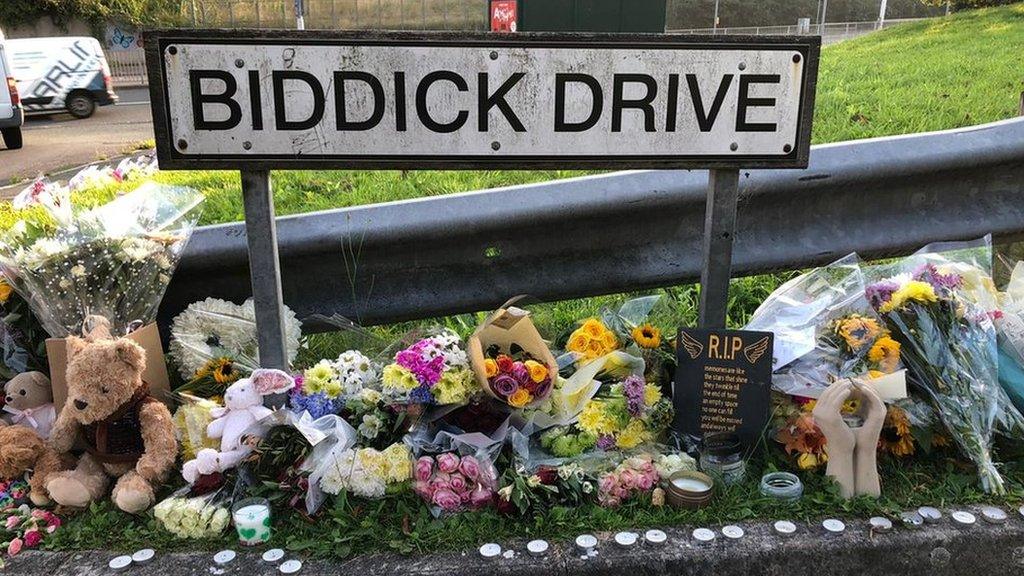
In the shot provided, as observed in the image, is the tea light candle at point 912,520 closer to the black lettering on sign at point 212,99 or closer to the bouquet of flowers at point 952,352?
the bouquet of flowers at point 952,352

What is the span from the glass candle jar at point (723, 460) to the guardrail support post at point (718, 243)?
0.42m

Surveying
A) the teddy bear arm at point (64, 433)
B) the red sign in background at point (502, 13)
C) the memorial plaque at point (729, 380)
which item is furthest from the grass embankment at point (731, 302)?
the red sign in background at point (502, 13)

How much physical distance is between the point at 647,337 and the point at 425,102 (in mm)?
1129

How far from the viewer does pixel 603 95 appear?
2.33 m

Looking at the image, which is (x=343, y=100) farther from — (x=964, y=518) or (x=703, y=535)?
(x=964, y=518)

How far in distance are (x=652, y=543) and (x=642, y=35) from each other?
1.41 meters

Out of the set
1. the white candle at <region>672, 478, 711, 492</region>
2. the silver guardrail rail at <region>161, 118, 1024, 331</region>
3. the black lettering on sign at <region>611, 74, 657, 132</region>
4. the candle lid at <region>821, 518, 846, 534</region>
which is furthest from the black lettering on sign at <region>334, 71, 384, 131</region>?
the candle lid at <region>821, 518, 846, 534</region>

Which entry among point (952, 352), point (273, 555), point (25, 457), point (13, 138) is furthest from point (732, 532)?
point (13, 138)

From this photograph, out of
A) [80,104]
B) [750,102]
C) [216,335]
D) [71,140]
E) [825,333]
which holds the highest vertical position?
[750,102]

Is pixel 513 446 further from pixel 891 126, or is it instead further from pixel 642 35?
pixel 891 126

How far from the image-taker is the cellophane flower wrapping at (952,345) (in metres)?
2.40

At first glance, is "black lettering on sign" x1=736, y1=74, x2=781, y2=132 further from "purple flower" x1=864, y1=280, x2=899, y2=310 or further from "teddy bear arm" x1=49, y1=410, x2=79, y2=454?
"teddy bear arm" x1=49, y1=410, x2=79, y2=454

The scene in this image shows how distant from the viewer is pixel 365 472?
226 centimetres

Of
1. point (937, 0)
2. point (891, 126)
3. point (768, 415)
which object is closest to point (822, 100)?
point (891, 126)
